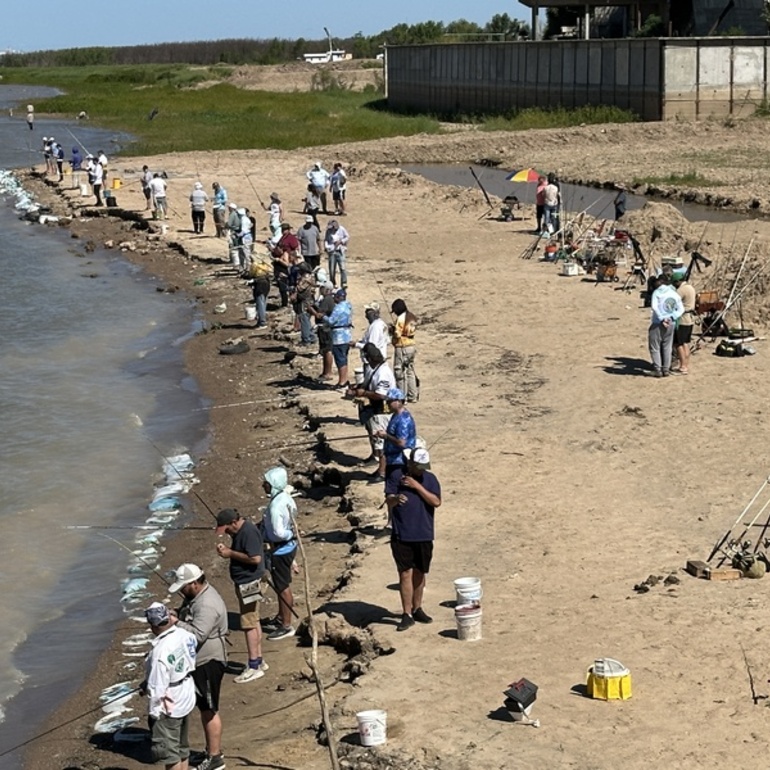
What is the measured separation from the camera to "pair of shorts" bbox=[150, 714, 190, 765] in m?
9.40

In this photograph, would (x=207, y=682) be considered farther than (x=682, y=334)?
No

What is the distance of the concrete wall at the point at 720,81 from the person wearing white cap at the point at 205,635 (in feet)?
142

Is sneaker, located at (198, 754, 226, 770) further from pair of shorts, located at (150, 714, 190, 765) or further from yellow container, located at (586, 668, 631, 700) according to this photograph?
yellow container, located at (586, 668, 631, 700)

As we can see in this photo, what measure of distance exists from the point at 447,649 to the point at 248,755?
1705mm

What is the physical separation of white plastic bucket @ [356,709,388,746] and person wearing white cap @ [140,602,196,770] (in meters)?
1.06

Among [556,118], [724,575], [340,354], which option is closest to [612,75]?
[556,118]

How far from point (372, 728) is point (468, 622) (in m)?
1.79

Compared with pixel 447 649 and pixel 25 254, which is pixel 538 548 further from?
pixel 25 254

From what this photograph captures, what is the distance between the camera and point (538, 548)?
1322 centimetres

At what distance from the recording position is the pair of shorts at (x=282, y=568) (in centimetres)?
1177

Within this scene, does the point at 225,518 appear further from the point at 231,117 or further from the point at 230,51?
the point at 230,51

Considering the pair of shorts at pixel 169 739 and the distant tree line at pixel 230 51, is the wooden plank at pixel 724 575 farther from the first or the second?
the distant tree line at pixel 230 51

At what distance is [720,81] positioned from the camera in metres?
50.8

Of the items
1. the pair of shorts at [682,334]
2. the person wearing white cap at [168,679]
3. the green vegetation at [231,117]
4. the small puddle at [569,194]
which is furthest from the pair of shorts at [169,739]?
the green vegetation at [231,117]
